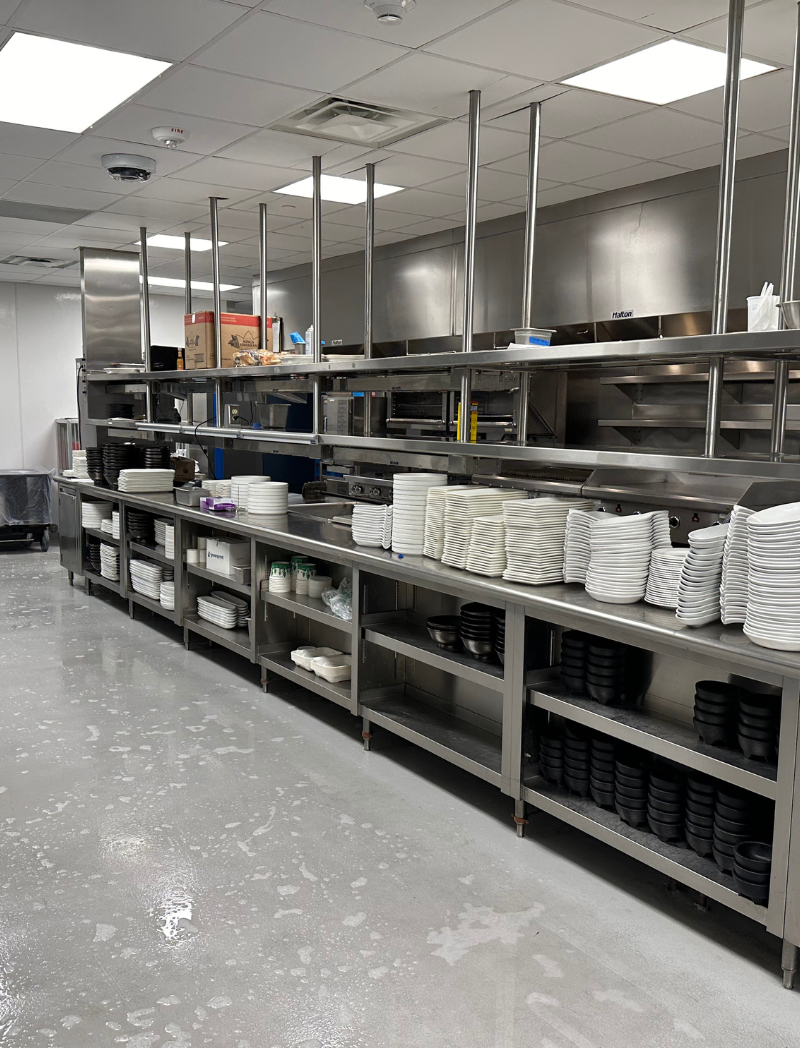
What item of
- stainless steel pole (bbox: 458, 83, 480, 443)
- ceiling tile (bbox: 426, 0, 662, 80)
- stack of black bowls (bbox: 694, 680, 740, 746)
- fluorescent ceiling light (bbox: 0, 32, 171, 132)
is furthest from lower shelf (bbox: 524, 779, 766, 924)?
fluorescent ceiling light (bbox: 0, 32, 171, 132)

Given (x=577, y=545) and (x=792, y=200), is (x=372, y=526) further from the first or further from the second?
(x=792, y=200)

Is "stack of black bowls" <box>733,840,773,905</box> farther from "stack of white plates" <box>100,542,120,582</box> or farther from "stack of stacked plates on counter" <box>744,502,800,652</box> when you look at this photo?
"stack of white plates" <box>100,542,120,582</box>

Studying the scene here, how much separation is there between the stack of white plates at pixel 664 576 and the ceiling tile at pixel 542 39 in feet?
5.93

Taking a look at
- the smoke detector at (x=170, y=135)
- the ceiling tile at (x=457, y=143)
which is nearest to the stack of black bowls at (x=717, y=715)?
the ceiling tile at (x=457, y=143)

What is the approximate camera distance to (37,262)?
8.38 metres

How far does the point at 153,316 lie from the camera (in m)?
10.6

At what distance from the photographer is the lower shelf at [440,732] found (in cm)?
328

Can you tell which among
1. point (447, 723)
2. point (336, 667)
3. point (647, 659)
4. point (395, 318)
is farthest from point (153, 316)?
point (647, 659)

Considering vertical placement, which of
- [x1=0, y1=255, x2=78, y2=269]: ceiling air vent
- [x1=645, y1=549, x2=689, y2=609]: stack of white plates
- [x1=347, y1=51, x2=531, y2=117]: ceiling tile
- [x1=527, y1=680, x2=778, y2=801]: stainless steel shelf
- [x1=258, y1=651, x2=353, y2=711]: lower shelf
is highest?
[x1=0, y1=255, x2=78, y2=269]: ceiling air vent

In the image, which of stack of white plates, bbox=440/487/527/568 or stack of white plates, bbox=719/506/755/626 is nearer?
stack of white plates, bbox=719/506/755/626

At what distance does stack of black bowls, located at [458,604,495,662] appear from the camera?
11.0 feet

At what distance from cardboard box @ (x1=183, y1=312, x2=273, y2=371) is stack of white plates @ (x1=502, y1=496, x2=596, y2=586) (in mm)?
3187

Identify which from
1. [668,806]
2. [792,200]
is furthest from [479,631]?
[792,200]

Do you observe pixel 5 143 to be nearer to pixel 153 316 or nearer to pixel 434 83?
pixel 434 83
